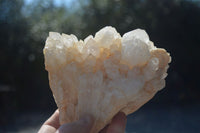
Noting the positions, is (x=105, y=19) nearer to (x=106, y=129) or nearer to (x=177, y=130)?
(x=177, y=130)

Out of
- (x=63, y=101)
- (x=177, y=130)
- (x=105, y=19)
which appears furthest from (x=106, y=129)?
(x=105, y=19)

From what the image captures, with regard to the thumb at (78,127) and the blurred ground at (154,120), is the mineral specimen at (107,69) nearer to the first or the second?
the thumb at (78,127)

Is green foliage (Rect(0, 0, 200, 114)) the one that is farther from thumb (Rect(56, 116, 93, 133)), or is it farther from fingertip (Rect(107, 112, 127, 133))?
thumb (Rect(56, 116, 93, 133))

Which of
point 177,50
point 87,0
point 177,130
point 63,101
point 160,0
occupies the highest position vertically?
point 87,0

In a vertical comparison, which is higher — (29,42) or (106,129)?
(29,42)

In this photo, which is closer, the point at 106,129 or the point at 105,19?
the point at 106,129

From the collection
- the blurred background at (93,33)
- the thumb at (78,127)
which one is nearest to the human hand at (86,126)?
the thumb at (78,127)
